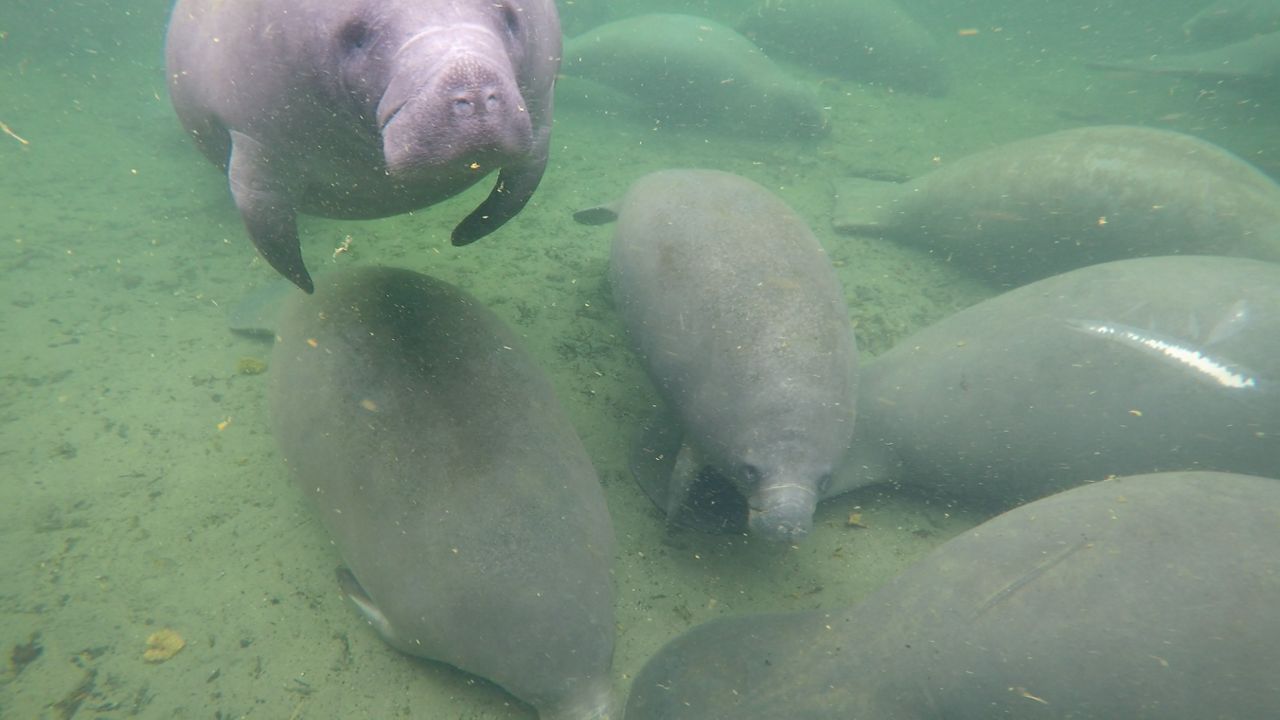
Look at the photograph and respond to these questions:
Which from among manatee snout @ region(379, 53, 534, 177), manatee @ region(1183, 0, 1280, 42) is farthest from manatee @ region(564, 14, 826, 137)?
manatee @ region(1183, 0, 1280, 42)

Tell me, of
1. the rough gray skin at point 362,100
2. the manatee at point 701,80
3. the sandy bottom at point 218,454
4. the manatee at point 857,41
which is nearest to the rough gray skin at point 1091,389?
the sandy bottom at point 218,454

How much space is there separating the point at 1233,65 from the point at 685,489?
1277 centimetres

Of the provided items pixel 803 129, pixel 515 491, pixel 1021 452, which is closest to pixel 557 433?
pixel 515 491

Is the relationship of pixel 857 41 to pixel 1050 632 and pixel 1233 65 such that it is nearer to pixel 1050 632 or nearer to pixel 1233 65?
pixel 1233 65

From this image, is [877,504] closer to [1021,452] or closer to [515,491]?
[1021,452]

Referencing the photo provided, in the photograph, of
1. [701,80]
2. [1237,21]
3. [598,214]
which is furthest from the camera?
[1237,21]

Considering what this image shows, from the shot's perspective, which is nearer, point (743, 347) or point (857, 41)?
point (743, 347)

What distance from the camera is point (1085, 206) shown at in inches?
205

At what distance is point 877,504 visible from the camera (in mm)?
3656

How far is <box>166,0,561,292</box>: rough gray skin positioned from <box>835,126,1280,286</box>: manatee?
4240 mm

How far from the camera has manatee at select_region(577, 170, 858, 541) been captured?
9.70 ft

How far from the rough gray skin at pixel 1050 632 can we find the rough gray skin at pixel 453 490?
1.64 feet

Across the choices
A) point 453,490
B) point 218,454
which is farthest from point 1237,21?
point 218,454

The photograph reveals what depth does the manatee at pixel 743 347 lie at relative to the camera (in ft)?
9.70
